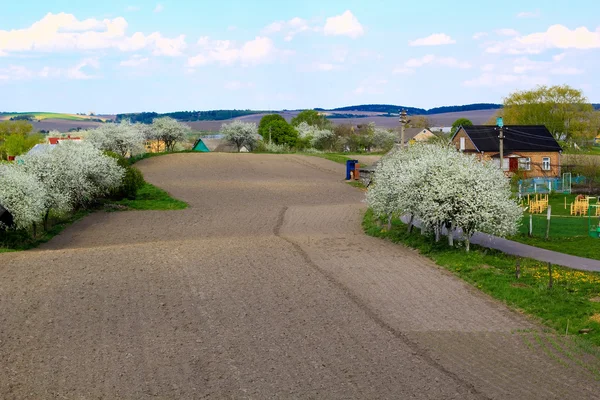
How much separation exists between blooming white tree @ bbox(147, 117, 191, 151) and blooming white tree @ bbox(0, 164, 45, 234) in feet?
218

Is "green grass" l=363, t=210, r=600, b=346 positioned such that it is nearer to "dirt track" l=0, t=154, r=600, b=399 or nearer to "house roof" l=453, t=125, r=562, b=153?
"dirt track" l=0, t=154, r=600, b=399

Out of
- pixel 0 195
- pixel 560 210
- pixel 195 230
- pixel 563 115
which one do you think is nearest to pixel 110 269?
pixel 0 195

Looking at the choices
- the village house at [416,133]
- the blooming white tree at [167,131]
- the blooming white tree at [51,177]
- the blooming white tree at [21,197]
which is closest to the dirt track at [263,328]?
the blooming white tree at [21,197]

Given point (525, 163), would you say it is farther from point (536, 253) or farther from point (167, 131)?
point (167, 131)

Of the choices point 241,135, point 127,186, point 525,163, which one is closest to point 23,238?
point 127,186

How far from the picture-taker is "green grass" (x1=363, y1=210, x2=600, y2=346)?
17531 mm

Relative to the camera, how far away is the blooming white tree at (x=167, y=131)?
98438mm

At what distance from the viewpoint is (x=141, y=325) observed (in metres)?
17.3

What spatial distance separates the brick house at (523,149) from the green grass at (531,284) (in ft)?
140

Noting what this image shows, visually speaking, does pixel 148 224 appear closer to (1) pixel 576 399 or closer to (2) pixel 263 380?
(2) pixel 263 380

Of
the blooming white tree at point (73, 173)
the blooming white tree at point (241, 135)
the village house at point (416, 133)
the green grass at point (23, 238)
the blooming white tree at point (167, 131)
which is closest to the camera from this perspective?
the green grass at point (23, 238)

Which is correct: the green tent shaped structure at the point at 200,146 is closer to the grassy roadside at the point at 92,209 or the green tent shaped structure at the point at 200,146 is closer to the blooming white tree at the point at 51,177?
the grassy roadside at the point at 92,209

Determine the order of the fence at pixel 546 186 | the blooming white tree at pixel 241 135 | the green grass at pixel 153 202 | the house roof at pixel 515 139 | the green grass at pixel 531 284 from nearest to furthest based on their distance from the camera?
the green grass at pixel 531 284 < the green grass at pixel 153 202 < the fence at pixel 546 186 < the house roof at pixel 515 139 < the blooming white tree at pixel 241 135

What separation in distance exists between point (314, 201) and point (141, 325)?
30970 mm
